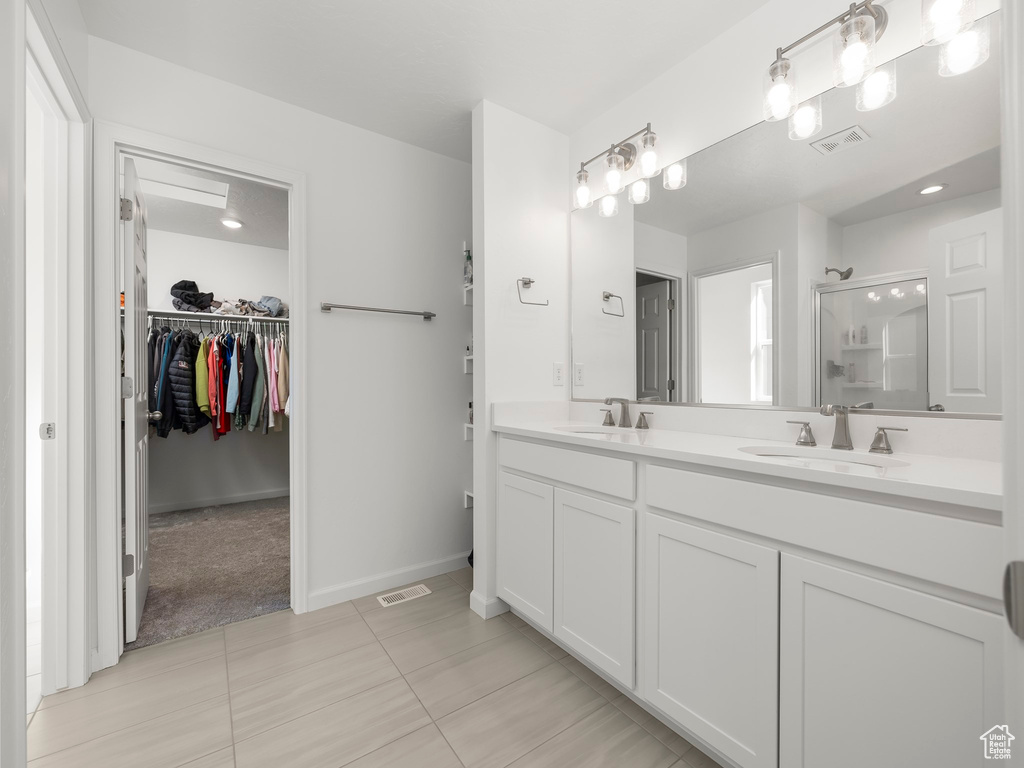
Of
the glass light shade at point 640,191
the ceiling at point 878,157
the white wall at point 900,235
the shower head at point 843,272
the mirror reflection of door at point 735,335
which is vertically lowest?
the mirror reflection of door at point 735,335

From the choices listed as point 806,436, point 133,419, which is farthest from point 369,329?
point 806,436

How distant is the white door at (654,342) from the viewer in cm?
209

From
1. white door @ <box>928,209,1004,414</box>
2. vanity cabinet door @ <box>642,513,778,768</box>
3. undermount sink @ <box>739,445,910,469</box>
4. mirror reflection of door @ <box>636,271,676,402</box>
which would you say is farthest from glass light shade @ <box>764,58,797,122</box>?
vanity cabinet door @ <box>642,513,778,768</box>

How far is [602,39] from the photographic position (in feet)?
5.98

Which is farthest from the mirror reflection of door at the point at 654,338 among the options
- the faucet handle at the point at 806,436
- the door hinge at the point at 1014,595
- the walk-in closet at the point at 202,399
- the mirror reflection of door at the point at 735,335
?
the walk-in closet at the point at 202,399

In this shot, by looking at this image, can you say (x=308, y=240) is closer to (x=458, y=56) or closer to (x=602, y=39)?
(x=458, y=56)

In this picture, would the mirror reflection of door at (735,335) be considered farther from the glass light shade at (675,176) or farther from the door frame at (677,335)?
the glass light shade at (675,176)

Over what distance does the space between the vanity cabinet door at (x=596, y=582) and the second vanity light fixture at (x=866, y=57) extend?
4.78 ft

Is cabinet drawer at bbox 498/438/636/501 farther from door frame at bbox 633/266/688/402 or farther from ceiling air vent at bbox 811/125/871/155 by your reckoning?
ceiling air vent at bbox 811/125/871/155

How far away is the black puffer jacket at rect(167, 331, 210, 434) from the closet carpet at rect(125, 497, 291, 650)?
2.55ft

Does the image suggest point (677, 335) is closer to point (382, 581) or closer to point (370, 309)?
point (370, 309)

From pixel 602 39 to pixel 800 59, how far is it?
0.72 metres

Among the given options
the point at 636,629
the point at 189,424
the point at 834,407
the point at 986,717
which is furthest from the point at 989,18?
the point at 189,424

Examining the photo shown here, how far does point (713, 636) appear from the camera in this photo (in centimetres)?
121
